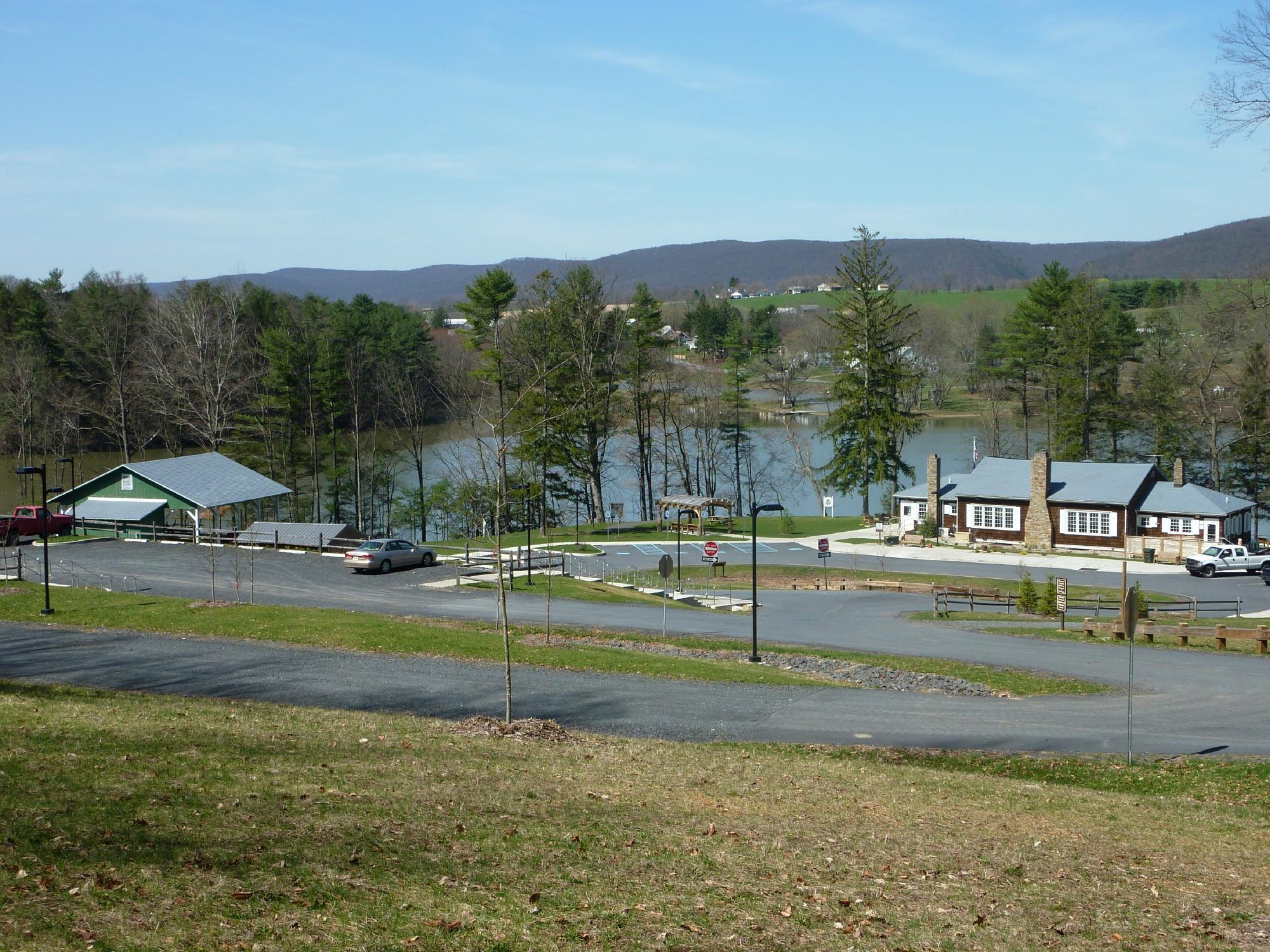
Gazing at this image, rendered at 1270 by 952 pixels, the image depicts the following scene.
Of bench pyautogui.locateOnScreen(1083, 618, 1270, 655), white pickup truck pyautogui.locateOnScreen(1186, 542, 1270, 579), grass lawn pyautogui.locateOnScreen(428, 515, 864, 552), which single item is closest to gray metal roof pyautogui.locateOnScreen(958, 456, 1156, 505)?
white pickup truck pyautogui.locateOnScreen(1186, 542, 1270, 579)

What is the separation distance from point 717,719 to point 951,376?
85377 millimetres

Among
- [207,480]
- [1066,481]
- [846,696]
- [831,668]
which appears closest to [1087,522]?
[1066,481]

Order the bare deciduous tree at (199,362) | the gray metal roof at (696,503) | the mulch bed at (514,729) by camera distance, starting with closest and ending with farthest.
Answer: the mulch bed at (514,729) → the gray metal roof at (696,503) → the bare deciduous tree at (199,362)

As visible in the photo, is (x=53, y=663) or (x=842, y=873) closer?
(x=842, y=873)

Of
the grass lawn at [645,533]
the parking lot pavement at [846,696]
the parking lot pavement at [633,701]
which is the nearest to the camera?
the parking lot pavement at [633,701]

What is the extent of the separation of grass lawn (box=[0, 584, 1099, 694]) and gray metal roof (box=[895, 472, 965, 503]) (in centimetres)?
3043

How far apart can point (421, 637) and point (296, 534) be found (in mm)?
21284

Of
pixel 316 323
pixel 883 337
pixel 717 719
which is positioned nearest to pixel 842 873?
pixel 717 719

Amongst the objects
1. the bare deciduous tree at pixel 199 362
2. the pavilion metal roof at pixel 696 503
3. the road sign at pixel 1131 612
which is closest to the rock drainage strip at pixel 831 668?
the road sign at pixel 1131 612

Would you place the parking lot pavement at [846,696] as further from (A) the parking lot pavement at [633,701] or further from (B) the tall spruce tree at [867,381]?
(B) the tall spruce tree at [867,381]

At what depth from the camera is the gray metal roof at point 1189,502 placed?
47.7m

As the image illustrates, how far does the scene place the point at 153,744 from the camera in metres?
11.3

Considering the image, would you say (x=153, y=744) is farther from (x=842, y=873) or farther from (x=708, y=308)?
(x=708, y=308)

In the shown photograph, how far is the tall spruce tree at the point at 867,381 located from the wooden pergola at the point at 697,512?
10.00 meters
